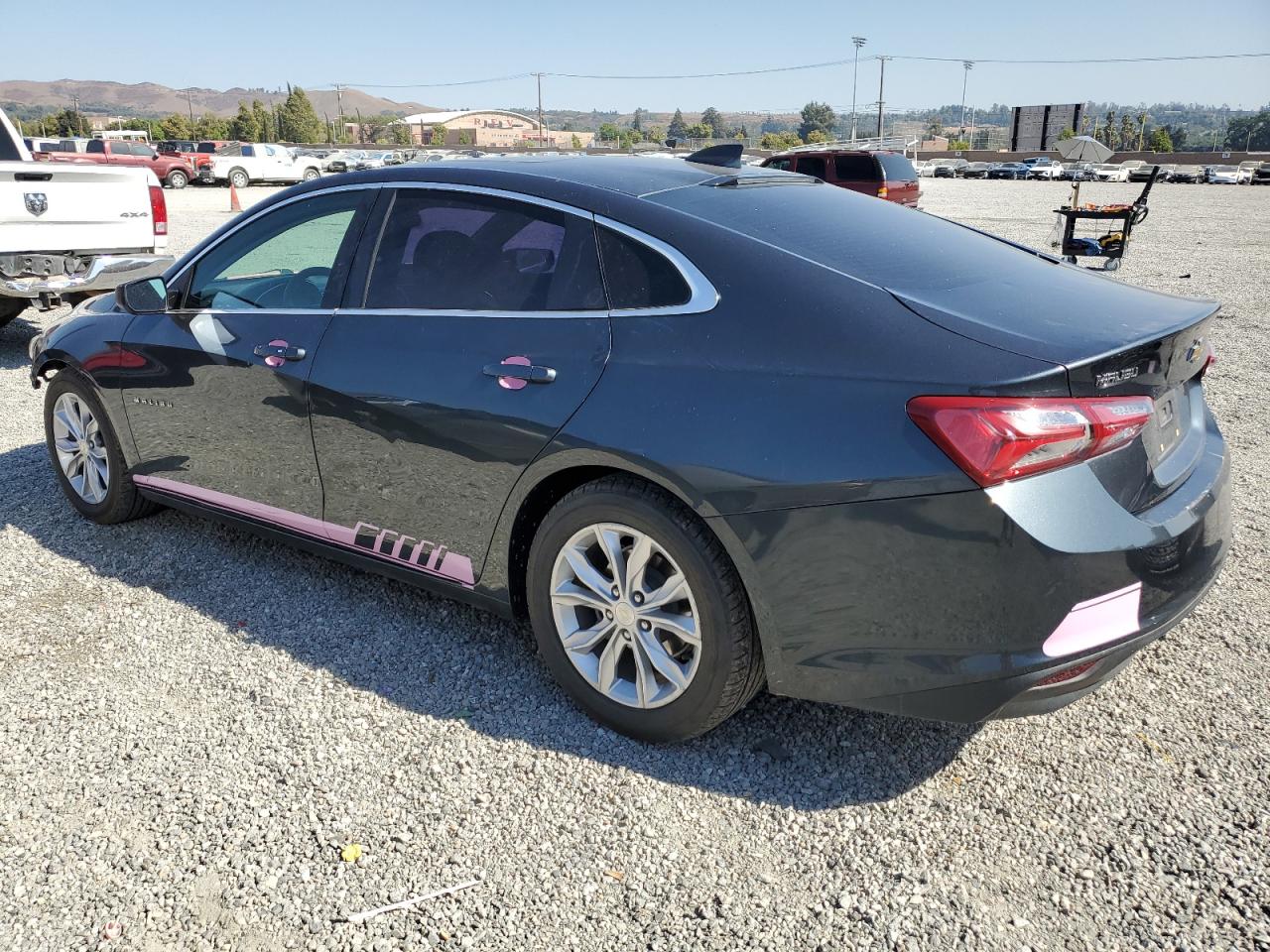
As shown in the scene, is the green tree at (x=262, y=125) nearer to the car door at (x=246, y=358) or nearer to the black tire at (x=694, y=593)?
the car door at (x=246, y=358)

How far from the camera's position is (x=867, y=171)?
2094cm

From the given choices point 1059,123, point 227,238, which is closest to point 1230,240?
point 227,238

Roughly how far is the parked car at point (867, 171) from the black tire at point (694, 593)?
19139 mm

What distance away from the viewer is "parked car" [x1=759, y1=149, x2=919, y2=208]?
2078cm

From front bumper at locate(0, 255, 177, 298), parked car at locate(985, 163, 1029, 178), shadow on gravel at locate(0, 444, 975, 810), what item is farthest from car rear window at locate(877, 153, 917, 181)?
parked car at locate(985, 163, 1029, 178)

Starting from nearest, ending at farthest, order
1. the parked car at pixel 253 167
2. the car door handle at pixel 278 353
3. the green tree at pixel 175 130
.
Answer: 1. the car door handle at pixel 278 353
2. the parked car at pixel 253 167
3. the green tree at pixel 175 130

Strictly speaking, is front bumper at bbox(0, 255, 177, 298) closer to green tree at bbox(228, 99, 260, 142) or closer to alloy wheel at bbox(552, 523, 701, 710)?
alloy wheel at bbox(552, 523, 701, 710)

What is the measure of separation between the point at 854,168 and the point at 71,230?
661 inches

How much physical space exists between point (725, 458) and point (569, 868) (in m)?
1.10

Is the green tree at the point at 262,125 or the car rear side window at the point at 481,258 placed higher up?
the green tree at the point at 262,125

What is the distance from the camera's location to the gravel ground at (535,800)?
7.55 feet

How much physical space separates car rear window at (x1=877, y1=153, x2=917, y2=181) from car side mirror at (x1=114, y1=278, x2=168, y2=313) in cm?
1889

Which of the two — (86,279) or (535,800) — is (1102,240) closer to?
(86,279)

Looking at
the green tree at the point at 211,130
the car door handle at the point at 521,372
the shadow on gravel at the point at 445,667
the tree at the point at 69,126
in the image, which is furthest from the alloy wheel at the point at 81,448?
the tree at the point at 69,126
